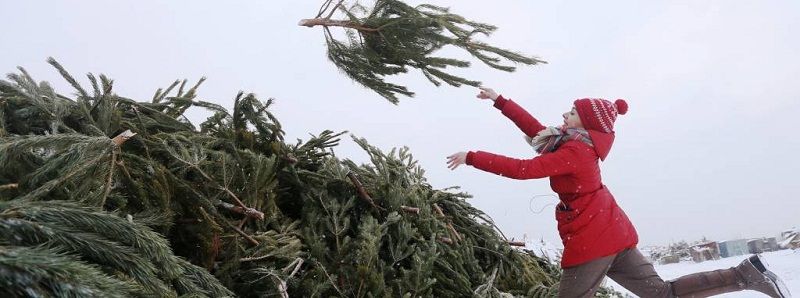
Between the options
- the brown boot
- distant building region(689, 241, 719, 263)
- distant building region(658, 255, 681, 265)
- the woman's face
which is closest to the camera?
the brown boot

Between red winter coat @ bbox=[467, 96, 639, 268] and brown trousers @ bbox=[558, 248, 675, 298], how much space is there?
1.9 inches

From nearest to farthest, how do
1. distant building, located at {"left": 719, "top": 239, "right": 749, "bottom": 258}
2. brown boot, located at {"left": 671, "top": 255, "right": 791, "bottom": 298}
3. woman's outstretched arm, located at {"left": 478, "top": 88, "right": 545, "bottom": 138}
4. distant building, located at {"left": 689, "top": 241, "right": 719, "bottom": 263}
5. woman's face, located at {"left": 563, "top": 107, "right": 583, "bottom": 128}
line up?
brown boot, located at {"left": 671, "top": 255, "right": 791, "bottom": 298}, woman's face, located at {"left": 563, "top": 107, "right": 583, "bottom": 128}, woman's outstretched arm, located at {"left": 478, "top": 88, "right": 545, "bottom": 138}, distant building, located at {"left": 689, "top": 241, "right": 719, "bottom": 263}, distant building, located at {"left": 719, "top": 239, "right": 749, "bottom": 258}

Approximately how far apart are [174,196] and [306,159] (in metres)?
1.12

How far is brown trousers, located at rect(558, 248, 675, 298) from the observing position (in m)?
2.89

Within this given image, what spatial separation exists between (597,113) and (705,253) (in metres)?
5.37

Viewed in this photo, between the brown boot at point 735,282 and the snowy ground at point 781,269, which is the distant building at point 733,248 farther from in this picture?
the brown boot at point 735,282

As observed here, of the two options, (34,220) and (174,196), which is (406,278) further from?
(34,220)

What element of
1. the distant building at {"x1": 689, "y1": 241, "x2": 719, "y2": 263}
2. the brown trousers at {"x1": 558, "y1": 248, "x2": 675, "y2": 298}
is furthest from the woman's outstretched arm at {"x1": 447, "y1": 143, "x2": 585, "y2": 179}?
the distant building at {"x1": 689, "y1": 241, "x2": 719, "y2": 263}

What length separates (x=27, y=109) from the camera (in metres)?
2.41

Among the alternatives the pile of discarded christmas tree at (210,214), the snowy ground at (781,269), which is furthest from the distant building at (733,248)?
the pile of discarded christmas tree at (210,214)

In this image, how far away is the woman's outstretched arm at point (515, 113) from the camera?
3.54m

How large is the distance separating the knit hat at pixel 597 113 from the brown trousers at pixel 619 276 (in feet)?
2.21

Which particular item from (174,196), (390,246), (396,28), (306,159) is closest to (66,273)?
(174,196)

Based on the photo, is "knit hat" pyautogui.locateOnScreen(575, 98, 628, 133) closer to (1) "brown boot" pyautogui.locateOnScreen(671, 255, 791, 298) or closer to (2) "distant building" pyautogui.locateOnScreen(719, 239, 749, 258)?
(1) "brown boot" pyautogui.locateOnScreen(671, 255, 791, 298)
